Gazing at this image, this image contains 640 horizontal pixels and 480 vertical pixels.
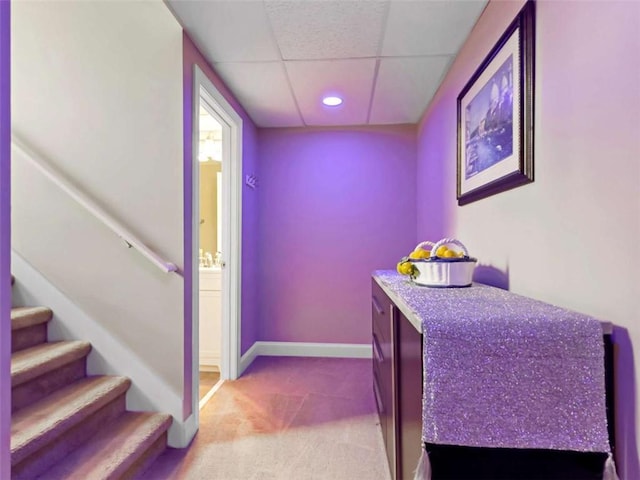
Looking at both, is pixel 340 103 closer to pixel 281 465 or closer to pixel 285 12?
pixel 285 12

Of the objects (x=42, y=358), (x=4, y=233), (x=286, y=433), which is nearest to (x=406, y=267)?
(x=286, y=433)

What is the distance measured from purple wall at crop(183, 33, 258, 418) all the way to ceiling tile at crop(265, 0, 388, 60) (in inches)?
20.6

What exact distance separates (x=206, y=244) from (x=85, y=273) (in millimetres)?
1814

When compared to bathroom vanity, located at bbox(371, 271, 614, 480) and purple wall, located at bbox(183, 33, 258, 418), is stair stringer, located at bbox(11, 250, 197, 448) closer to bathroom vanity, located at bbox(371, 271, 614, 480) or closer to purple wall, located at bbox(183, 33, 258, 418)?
purple wall, located at bbox(183, 33, 258, 418)

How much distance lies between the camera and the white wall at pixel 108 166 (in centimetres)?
189

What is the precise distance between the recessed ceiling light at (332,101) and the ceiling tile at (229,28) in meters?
0.68

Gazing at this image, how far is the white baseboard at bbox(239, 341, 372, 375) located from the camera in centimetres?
336

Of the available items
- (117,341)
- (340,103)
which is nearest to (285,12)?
(340,103)

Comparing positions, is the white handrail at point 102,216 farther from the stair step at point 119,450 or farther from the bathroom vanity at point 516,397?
the bathroom vanity at point 516,397

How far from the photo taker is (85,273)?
1.96m

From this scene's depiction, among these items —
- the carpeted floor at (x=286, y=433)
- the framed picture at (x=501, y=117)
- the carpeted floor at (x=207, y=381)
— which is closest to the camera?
the framed picture at (x=501, y=117)

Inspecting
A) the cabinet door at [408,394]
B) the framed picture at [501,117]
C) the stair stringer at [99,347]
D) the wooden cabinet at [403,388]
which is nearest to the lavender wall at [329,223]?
the framed picture at [501,117]

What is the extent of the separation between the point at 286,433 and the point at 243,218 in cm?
169

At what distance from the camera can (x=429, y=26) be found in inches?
72.0
